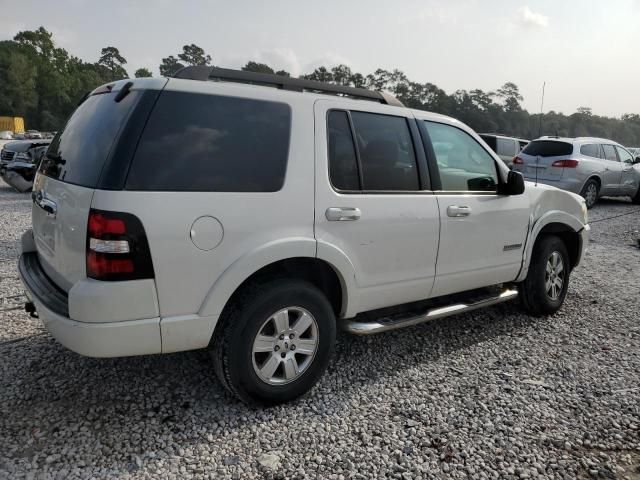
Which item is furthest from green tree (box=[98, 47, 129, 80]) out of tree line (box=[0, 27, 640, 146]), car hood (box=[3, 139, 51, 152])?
car hood (box=[3, 139, 51, 152])

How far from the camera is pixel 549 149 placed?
11.9 meters

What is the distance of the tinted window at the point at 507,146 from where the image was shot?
15938mm

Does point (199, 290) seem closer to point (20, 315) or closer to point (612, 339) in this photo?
point (20, 315)

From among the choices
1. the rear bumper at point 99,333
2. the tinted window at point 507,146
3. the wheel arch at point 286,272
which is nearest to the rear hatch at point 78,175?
the rear bumper at point 99,333

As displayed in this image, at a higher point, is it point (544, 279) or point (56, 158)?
point (56, 158)

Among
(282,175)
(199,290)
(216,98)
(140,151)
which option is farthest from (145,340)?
(216,98)

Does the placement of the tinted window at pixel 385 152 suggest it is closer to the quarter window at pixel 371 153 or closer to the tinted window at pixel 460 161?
the quarter window at pixel 371 153

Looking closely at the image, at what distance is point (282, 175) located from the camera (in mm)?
2783

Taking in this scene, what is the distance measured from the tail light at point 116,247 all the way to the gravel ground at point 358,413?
96 cm

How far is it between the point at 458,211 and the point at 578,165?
9.72m

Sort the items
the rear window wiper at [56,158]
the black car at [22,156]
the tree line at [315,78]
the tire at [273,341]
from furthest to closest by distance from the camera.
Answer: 1. the tree line at [315,78]
2. the black car at [22,156]
3. the rear window wiper at [56,158]
4. the tire at [273,341]

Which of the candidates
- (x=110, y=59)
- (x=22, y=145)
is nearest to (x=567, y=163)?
(x=22, y=145)

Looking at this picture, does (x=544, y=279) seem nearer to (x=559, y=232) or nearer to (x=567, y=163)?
(x=559, y=232)

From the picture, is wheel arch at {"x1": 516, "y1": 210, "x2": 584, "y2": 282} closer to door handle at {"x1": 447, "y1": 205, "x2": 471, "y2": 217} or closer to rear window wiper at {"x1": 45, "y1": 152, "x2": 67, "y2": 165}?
door handle at {"x1": 447, "y1": 205, "x2": 471, "y2": 217}
